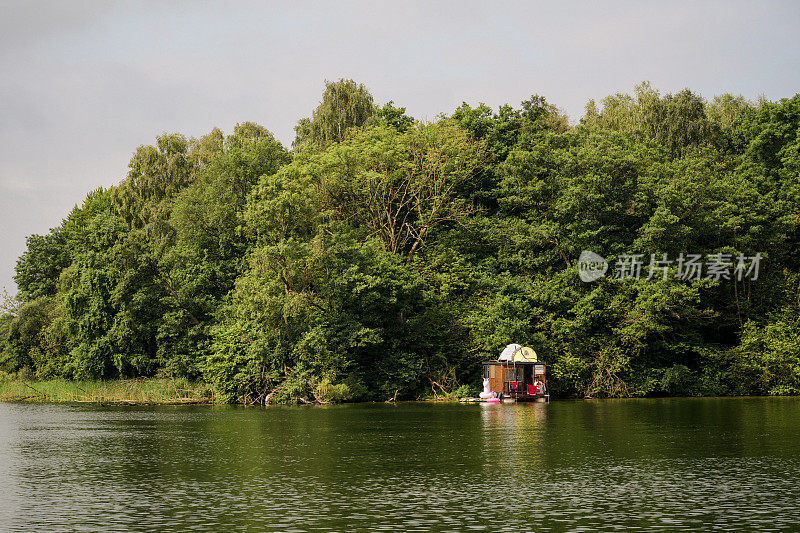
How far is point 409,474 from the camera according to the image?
84.7 feet

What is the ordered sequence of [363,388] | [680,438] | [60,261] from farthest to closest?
[60,261]
[363,388]
[680,438]

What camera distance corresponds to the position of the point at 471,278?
233ft

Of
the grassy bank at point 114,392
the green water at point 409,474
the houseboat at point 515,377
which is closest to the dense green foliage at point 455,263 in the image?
the grassy bank at point 114,392

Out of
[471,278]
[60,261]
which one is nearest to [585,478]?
[471,278]

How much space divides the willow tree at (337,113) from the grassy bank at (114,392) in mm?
27579

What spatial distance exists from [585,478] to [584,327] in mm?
43631

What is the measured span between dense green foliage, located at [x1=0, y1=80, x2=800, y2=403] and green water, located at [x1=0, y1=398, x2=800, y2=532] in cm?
1882

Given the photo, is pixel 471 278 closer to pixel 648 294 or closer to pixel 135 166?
pixel 648 294

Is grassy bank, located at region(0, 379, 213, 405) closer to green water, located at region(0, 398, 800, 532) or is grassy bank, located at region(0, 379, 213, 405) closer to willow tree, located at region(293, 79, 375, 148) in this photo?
green water, located at region(0, 398, 800, 532)

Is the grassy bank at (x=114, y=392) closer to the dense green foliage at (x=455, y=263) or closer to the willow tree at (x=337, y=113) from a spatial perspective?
the dense green foliage at (x=455, y=263)

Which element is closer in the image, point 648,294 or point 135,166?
point 648,294

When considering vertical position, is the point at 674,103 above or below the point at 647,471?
above

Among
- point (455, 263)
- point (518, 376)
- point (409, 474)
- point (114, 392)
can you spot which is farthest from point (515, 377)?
point (409, 474)

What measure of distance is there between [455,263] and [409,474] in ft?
153
